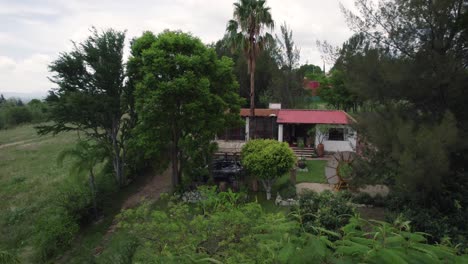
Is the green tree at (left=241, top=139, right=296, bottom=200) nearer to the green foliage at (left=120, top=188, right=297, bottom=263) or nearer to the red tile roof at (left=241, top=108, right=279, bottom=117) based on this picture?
the green foliage at (left=120, top=188, right=297, bottom=263)

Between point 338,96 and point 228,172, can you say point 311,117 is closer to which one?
point 228,172

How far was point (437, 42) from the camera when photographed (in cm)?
1210

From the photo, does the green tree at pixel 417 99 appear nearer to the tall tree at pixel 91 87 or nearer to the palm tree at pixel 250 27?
the palm tree at pixel 250 27

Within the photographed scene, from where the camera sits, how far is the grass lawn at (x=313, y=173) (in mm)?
A: 19727

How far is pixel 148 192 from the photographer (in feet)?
63.0

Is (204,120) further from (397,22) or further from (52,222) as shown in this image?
(397,22)

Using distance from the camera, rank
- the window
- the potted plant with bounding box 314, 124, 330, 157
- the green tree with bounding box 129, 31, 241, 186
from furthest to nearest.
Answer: the window → the potted plant with bounding box 314, 124, 330, 157 → the green tree with bounding box 129, 31, 241, 186

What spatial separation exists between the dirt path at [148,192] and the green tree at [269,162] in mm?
5745

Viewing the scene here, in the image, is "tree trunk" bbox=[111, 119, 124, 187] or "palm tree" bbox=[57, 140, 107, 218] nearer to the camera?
"palm tree" bbox=[57, 140, 107, 218]

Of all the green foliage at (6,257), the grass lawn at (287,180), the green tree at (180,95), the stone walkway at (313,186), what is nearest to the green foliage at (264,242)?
the green foliage at (6,257)

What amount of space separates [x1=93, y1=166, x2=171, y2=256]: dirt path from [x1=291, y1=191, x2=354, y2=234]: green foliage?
7491mm

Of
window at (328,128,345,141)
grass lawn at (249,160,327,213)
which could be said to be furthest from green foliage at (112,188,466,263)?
window at (328,128,345,141)

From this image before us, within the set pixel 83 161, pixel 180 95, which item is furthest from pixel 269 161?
pixel 83 161

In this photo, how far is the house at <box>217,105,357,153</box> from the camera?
25.3 meters
